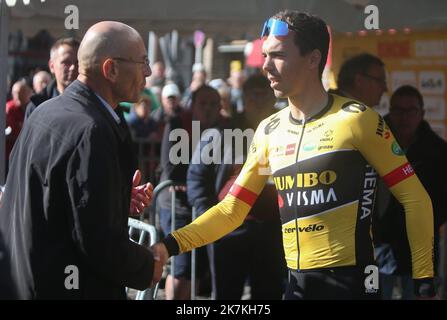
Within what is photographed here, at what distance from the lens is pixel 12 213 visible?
3121 millimetres

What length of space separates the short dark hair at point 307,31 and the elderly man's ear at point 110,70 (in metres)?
0.93

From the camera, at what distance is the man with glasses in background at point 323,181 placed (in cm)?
360

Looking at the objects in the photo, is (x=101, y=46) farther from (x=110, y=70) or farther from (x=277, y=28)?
(x=277, y=28)

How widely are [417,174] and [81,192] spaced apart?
363 cm

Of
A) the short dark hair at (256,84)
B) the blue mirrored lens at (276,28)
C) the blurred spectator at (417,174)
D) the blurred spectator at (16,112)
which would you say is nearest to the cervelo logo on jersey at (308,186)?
the blue mirrored lens at (276,28)

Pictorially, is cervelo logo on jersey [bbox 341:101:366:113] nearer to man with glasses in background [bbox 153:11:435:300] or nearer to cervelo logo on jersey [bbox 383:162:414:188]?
man with glasses in background [bbox 153:11:435:300]

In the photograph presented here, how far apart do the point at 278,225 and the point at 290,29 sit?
Result: 7.88 feet

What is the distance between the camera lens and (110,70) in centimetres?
319

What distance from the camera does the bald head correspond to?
3.18m

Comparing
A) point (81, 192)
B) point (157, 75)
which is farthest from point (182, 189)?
point (157, 75)

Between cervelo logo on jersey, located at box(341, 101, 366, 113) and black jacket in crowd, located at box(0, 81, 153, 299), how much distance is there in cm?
104

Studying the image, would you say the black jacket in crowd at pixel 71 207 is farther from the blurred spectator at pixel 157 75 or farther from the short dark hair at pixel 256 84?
the blurred spectator at pixel 157 75
